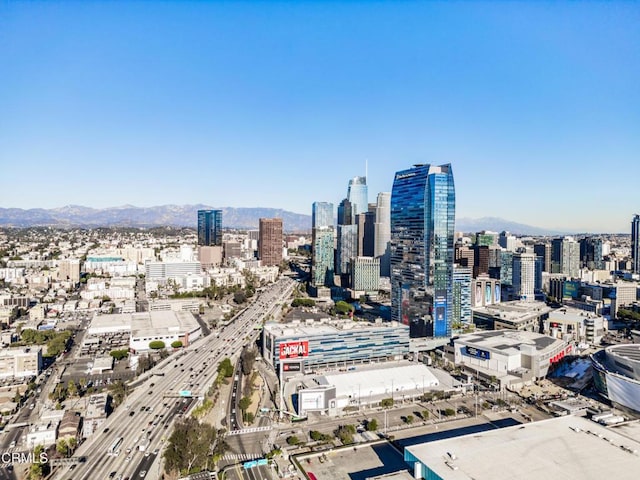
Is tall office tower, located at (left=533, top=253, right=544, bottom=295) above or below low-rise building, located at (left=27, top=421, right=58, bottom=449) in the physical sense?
above

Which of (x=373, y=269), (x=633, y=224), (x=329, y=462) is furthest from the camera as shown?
(x=633, y=224)

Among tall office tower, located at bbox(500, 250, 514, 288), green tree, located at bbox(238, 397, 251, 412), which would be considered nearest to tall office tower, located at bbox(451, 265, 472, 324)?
tall office tower, located at bbox(500, 250, 514, 288)

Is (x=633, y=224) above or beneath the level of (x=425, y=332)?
above

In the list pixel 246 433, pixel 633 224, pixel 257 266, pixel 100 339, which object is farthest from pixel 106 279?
pixel 633 224

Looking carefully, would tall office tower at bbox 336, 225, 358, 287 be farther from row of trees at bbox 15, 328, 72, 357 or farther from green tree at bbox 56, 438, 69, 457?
green tree at bbox 56, 438, 69, 457

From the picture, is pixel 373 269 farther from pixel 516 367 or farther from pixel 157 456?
pixel 157 456

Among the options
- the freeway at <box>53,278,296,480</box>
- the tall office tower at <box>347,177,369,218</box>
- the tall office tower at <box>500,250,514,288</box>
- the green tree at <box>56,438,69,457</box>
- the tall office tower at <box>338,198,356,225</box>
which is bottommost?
the freeway at <box>53,278,296,480</box>
